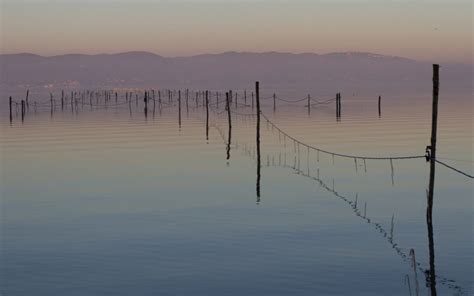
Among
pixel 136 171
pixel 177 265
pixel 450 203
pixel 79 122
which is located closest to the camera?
pixel 177 265

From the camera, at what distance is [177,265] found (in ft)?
62.5

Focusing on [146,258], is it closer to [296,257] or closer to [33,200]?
[296,257]

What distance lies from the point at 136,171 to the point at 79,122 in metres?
38.7

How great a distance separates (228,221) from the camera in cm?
2464

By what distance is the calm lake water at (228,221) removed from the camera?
701 inches

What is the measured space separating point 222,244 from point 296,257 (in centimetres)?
257

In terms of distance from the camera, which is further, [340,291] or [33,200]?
[33,200]

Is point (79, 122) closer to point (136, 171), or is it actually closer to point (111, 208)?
point (136, 171)

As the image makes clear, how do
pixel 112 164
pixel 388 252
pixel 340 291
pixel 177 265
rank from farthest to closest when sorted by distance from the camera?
pixel 112 164 → pixel 388 252 → pixel 177 265 → pixel 340 291

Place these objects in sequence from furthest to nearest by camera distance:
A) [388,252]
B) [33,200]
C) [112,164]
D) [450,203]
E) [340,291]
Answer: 1. [112,164]
2. [33,200]
3. [450,203]
4. [388,252]
5. [340,291]

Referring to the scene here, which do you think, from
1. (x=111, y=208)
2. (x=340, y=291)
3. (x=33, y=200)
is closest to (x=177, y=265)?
(x=340, y=291)

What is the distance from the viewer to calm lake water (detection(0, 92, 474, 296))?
701 inches

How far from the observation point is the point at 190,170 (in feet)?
121

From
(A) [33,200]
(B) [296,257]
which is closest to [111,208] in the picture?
(A) [33,200]
